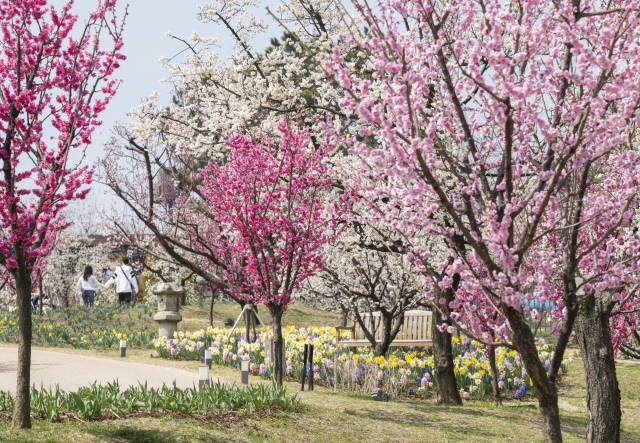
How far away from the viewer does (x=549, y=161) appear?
10.4ft

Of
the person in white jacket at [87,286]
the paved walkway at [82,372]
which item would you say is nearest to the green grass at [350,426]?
the paved walkway at [82,372]

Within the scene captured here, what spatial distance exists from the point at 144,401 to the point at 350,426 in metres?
2.22

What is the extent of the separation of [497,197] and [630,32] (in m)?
1.13

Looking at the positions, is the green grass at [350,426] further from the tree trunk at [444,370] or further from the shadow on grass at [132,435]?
the tree trunk at [444,370]

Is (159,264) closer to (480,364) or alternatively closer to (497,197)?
(480,364)

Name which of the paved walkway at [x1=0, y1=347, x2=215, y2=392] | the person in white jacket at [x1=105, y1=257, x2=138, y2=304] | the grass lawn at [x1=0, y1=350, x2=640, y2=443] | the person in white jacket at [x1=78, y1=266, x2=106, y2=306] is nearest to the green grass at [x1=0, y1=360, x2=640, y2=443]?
the grass lawn at [x1=0, y1=350, x2=640, y2=443]

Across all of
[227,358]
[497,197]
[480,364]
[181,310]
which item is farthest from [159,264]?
[497,197]

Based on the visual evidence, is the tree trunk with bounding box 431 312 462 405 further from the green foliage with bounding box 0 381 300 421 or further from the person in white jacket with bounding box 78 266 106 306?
the person in white jacket with bounding box 78 266 106 306

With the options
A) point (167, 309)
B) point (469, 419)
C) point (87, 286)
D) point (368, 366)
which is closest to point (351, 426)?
point (469, 419)

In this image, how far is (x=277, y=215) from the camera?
770 centimetres

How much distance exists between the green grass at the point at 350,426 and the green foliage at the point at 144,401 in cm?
19

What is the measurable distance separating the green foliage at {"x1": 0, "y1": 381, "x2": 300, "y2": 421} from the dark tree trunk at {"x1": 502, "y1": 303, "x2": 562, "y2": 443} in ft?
11.7

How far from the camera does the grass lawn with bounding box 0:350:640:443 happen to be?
4.95m

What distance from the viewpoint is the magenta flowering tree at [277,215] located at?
7.26m
